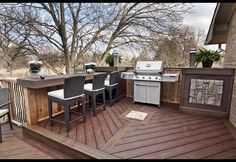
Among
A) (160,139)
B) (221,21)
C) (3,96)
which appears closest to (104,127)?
(160,139)

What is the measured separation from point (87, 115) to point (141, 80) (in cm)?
171

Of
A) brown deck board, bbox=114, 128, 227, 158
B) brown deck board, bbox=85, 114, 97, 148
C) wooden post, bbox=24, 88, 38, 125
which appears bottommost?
brown deck board, bbox=85, 114, 97, 148

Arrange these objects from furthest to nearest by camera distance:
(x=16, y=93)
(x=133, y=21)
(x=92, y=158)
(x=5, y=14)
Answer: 1. (x=133, y=21)
2. (x=5, y=14)
3. (x=16, y=93)
4. (x=92, y=158)

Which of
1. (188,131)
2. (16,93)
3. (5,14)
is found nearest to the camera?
Result: (188,131)

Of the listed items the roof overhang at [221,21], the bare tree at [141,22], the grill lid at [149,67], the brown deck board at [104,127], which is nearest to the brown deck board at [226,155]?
the brown deck board at [104,127]

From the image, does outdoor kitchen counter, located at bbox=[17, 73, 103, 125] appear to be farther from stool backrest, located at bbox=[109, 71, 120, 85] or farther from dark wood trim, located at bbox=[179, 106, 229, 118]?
dark wood trim, located at bbox=[179, 106, 229, 118]

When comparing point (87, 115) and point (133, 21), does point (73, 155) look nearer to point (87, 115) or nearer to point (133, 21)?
point (87, 115)

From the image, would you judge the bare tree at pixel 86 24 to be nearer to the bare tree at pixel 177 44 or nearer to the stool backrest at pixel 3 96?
the bare tree at pixel 177 44

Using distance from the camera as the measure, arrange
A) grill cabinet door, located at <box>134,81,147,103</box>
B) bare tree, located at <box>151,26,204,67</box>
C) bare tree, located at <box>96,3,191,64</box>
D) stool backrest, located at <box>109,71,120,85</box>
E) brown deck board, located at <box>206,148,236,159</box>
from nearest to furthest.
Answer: brown deck board, located at <box>206,148,236,159</box>, stool backrest, located at <box>109,71,120,85</box>, grill cabinet door, located at <box>134,81,147,103</box>, bare tree, located at <box>96,3,191,64</box>, bare tree, located at <box>151,26,204,67</box>

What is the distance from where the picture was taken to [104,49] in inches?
304

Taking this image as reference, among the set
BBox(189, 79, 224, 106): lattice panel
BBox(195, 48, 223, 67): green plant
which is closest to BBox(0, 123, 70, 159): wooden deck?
BBox(189, 79, 224, 106): lattice panel

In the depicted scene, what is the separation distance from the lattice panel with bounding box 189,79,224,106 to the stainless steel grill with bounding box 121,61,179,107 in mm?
607

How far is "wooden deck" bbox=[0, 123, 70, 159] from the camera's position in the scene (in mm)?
1955

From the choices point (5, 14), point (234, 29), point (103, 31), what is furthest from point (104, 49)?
point (234, 29)
